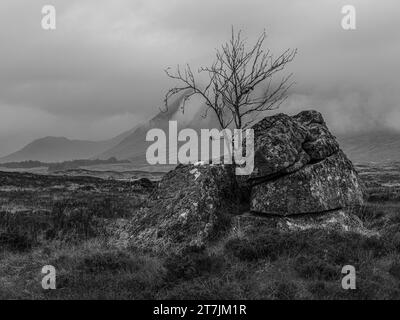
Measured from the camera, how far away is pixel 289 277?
964cm

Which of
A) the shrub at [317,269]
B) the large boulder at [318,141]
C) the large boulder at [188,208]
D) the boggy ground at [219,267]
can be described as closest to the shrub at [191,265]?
the boggy ground at [219,267]

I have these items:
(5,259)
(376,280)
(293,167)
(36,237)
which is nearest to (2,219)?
(36,237)

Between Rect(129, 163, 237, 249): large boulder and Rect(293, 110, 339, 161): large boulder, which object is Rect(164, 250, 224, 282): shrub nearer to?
Rect(129, 163, 237, 249): large boulder

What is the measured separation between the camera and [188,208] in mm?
13055

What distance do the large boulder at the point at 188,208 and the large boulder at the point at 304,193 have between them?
956mm

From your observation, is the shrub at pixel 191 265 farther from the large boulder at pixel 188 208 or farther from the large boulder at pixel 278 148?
the large boulder at pixel 278 148

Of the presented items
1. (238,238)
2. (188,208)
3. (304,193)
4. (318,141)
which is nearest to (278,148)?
(304,193)

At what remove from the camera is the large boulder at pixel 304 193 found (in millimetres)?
13641

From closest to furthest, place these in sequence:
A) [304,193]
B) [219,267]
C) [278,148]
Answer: [219,267] → [304,193] → [278,148]

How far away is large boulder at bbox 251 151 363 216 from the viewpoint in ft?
44.8

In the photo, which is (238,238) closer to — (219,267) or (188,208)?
(188,208)

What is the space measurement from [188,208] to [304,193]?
329 cm

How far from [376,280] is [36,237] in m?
9.37

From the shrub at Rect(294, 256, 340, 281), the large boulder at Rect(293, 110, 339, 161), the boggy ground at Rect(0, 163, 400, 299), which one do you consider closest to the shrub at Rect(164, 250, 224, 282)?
the boggy ground at Rect(0, 163, 400, 299)
